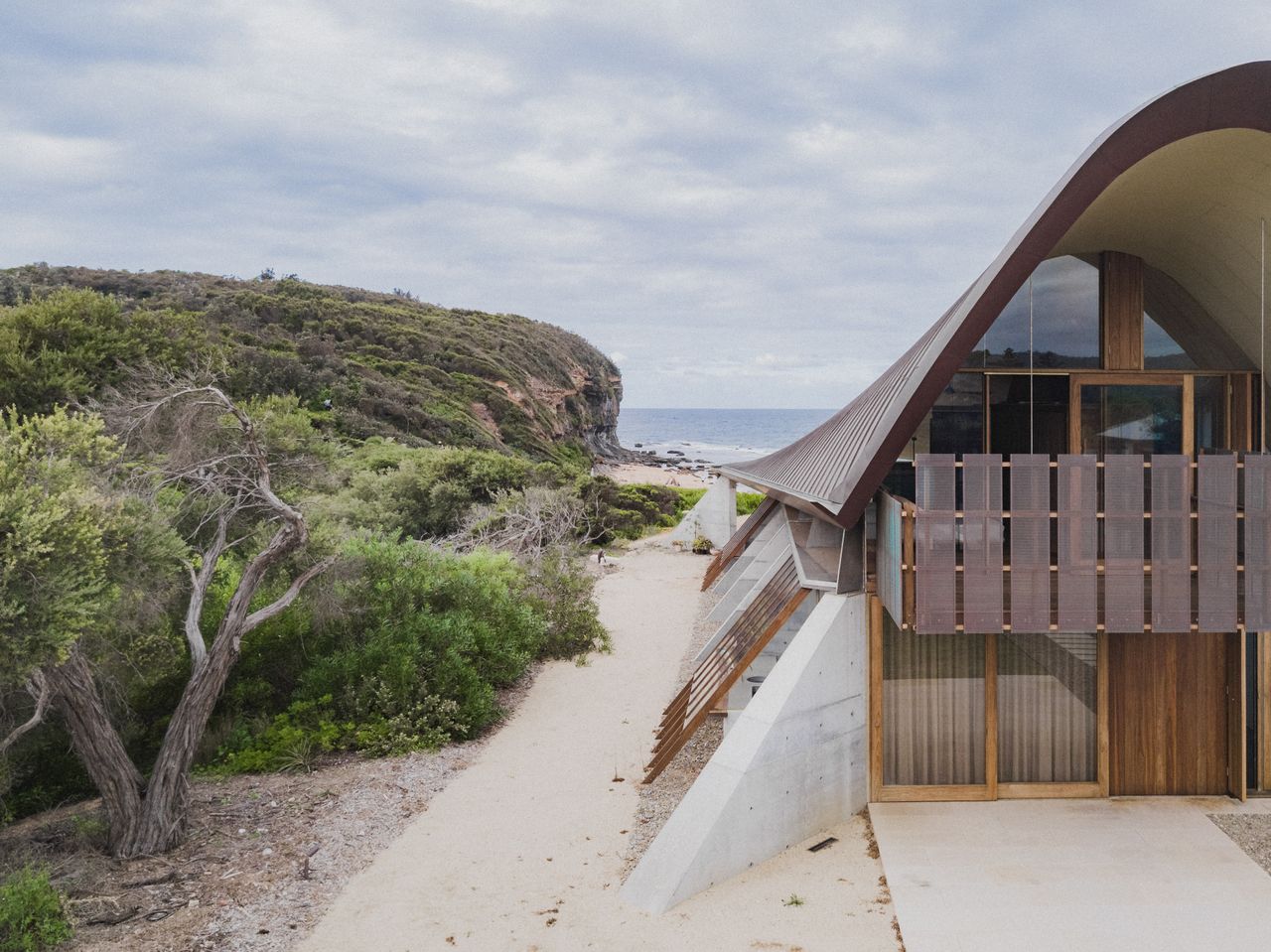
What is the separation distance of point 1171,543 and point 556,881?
6.48 m

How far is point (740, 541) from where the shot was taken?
1880cm

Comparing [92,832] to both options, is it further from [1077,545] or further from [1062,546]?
[1077,545]

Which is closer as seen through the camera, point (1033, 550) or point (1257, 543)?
point (1257, 543)

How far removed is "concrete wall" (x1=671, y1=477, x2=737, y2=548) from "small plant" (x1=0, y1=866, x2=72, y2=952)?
20.8 m

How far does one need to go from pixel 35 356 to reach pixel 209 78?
25.7ft

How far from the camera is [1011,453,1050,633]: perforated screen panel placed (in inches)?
263

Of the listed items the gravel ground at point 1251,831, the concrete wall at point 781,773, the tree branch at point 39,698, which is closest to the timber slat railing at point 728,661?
the concrete wall at point 781,773

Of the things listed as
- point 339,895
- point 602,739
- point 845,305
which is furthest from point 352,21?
point 845,305

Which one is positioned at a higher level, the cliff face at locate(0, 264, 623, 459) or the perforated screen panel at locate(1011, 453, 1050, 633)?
the cliff face at locate(0, 264, 623, 459)

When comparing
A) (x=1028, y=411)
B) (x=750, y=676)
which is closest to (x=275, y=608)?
(x=750, y=676)

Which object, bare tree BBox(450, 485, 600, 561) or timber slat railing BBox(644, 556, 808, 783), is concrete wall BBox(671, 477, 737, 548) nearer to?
bare tree BBox(450, 485, 600, 561)

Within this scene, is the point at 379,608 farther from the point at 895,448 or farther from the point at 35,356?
the point at 35,356

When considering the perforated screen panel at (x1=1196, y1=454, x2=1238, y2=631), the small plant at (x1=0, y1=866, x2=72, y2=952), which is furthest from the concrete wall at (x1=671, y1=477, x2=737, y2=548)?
the small plant at (x1=0, y1=866, x2=72, y2=952)

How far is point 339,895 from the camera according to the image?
6500 mm
